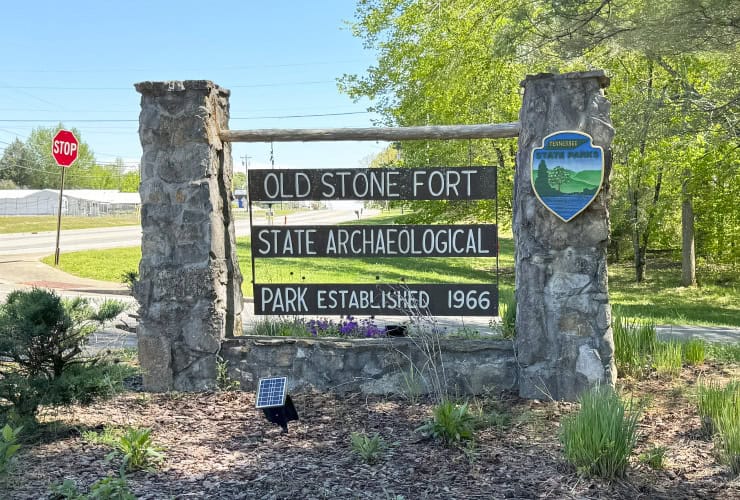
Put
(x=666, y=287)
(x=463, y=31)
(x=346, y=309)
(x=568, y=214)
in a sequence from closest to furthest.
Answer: (x=568, y=214)
(x=346, y=309)
(x=463, y=31)
(x=666, y=287)

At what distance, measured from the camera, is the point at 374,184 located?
5473 millimetres

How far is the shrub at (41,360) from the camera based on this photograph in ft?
13.6

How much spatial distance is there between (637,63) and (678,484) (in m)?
14.6

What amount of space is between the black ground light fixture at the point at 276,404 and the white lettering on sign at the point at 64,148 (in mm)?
14711

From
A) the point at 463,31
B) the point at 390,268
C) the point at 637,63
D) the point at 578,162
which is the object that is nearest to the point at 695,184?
the point at 637,63

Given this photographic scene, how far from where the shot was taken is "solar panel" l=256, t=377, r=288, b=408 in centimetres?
427

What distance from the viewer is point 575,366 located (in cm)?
490

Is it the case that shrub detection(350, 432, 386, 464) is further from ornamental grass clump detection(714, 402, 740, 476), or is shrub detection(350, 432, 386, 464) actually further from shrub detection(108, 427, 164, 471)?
ornamental grass clump detection(714, 402, 740, 476)

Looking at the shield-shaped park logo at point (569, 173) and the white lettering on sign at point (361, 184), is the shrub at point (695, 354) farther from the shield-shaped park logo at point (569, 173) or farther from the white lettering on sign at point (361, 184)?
the white lettering on sign at point (361, 184)

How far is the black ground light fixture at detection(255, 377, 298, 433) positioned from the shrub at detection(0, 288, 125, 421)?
1053mm

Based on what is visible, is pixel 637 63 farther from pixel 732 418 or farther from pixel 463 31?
pixel 732 418

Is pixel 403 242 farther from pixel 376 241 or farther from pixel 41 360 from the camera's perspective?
pixel 41 360

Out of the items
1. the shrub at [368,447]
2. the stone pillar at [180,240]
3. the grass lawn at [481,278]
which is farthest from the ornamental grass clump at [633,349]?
the grass lawn at [481,278]

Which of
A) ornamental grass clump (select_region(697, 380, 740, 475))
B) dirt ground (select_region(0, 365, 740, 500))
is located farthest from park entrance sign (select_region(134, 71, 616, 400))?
ornamental grass clump (select_region(697, 380, 740, 475))
